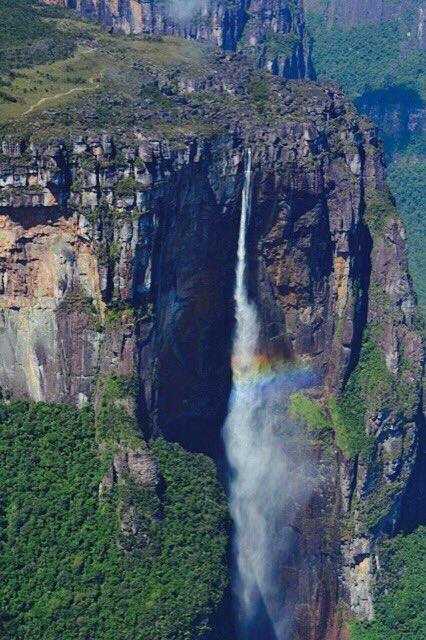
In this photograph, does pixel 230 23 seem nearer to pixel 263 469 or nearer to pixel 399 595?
pixel 263 469

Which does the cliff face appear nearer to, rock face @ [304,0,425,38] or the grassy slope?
the grassy slope

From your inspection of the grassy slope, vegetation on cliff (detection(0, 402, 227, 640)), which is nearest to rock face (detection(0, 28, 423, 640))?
vegetation on cliff (detection(0, 402, 227, 640))

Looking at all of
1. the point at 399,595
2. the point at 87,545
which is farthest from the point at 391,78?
the point at 87,545

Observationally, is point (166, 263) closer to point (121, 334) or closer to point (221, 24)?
point (121, 334)

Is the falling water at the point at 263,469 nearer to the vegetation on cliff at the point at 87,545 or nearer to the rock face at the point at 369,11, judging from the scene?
the vegetation on cliff at the point at 87,545

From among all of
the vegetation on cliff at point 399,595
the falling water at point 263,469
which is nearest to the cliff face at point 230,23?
the falling water at point 263,469
